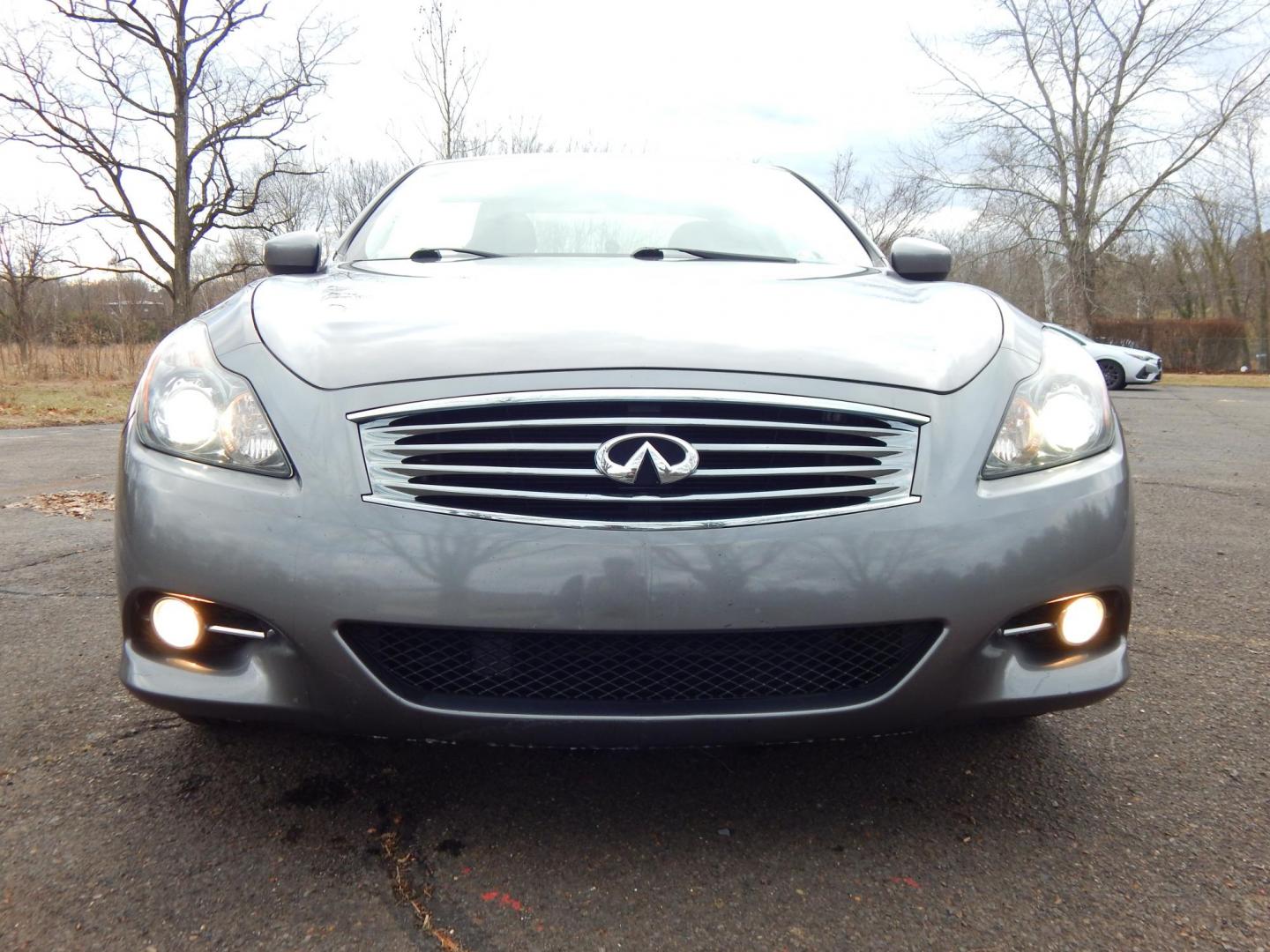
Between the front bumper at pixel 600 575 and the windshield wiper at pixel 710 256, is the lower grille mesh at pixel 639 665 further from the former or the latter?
the windshield wiper at pixel 710 256

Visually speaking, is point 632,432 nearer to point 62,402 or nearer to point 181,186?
point 62,402

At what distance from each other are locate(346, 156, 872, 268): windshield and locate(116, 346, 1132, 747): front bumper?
46.7 inches

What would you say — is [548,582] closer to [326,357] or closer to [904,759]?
[326,357]

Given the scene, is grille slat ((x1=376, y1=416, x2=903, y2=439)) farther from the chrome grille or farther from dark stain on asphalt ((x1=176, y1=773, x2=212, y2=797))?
dark stain on asphalt ((x1=176, y1=773, x2=212, y2=797))

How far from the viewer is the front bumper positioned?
1466 mm

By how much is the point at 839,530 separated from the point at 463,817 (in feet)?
2.80

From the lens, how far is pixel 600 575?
1.46 meters

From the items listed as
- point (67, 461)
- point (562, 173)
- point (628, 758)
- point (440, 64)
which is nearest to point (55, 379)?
point (440, 64)

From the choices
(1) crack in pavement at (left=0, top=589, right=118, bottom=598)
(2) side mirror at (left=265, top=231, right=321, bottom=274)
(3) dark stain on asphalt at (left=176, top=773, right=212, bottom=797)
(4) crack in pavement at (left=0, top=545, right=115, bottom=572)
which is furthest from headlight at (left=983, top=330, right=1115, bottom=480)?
(4) crack in pavement at (left=0, top=545, right=115, bottom=572)

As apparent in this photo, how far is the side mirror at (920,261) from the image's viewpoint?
250 centimetres

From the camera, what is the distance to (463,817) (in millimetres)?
1732

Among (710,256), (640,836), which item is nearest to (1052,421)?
(640,836)

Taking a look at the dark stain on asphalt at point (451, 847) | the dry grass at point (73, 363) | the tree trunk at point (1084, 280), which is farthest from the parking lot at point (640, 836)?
the tree trunk at point (1084, 280)

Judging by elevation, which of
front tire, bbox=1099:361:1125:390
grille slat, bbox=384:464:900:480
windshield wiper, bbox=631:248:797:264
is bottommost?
front tire, bbox=1099:361:1125:390
